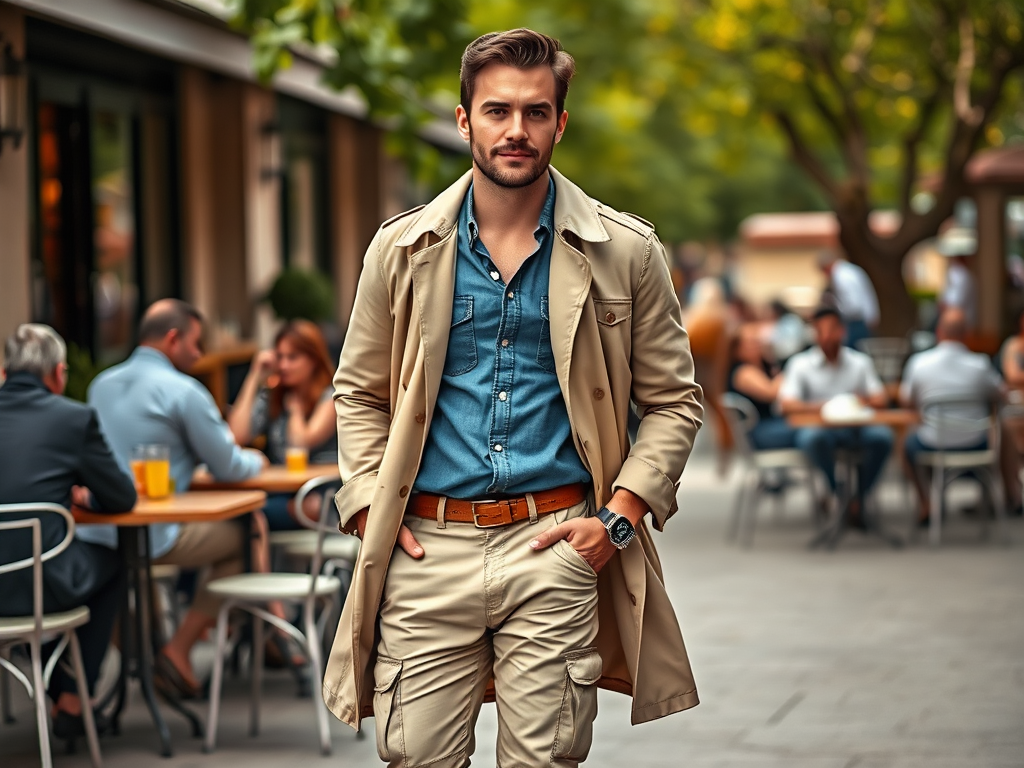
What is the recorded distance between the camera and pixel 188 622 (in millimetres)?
6586

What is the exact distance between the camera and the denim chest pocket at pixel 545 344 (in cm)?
342

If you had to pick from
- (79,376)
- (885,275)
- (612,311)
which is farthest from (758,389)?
(612,311)

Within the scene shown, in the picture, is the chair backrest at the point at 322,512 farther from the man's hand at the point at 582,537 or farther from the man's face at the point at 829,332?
the man's face at the point at 829,332

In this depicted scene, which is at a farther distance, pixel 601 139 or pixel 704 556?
pixel 601 139

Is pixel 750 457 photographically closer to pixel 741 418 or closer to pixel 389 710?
pixel 741 418

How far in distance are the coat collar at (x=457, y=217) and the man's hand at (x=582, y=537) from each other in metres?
0.62

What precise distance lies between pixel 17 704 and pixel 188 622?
2.53 ft

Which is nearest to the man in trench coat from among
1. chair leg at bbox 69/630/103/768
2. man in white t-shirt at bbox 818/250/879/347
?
chair leg at bbox 69/630/103/768

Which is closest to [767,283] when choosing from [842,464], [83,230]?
[842,464]

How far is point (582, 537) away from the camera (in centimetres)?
338

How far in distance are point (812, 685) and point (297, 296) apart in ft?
21.5

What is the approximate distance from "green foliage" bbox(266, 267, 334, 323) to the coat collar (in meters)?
8.70

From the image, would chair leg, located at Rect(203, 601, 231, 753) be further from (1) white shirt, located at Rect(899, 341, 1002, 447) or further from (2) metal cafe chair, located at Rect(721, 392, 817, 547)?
(1) white shirt, located at Rect(899, 341, 1002, 447)

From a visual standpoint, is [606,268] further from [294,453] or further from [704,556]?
[704,556]
